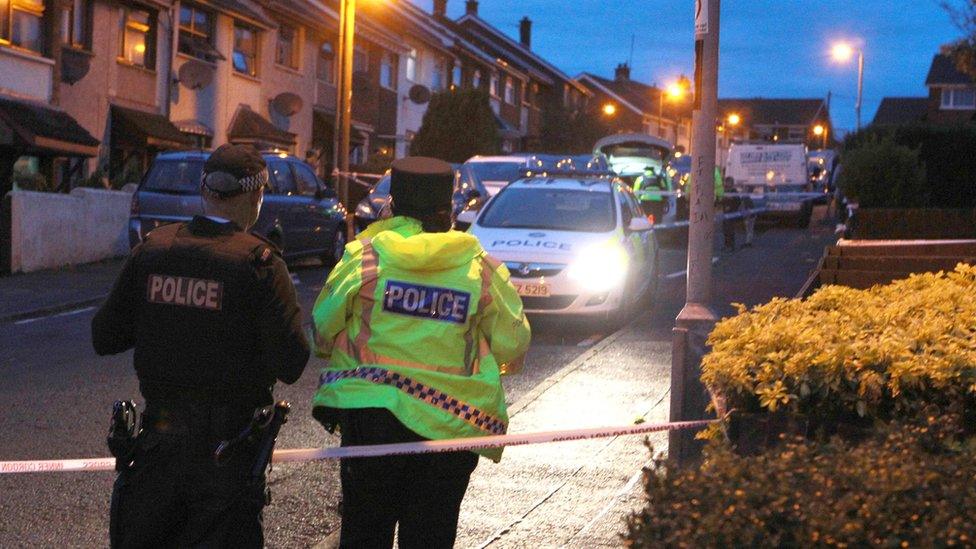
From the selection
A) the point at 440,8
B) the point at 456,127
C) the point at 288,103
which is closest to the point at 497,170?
the point at 288,103

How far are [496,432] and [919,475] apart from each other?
1.53 meters

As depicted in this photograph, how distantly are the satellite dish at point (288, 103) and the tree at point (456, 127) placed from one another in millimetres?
4936

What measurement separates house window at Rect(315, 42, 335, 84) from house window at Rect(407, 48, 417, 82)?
5998 millimetres

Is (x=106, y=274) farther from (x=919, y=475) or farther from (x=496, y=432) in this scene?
(x=919, y=475)

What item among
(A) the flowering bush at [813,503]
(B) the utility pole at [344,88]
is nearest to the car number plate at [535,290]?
(A) the flowering bush at [813,503]

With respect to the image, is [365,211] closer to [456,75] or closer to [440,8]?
[456,75]

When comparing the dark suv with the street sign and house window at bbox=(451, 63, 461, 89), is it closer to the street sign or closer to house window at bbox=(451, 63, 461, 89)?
the street sign

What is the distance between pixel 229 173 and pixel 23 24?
2192 cm

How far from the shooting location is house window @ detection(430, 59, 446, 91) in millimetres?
47562

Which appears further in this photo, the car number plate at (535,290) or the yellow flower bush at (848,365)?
the car number plate at (535,290)

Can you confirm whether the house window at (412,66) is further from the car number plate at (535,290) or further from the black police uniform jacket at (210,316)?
the black police uniform jacket at (210,316)

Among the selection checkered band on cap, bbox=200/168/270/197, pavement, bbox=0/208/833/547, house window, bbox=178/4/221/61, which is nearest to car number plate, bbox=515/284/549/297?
pavement, bbox=0/208/833/547

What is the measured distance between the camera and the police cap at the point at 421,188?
161 inches

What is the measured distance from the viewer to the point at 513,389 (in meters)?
9.84
